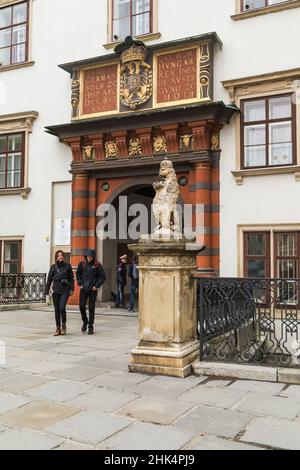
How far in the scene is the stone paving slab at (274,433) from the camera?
151 inches

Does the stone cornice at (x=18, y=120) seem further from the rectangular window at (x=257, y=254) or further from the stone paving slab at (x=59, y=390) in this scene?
the stone paving slab at (x=59, y=390)

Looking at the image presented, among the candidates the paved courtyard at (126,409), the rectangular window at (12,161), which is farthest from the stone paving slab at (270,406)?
the rectangular window at (12,161)

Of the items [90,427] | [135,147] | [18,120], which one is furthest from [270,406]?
[18,120]

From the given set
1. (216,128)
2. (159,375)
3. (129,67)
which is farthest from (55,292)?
(129,67)

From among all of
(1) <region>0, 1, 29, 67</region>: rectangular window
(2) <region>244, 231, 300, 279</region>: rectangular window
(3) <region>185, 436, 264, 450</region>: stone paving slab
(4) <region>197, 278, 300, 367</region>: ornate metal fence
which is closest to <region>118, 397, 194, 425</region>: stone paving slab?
(3) <region>185, 436, 264, 450</region>: stone paving slab

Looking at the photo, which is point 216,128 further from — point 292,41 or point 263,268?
point 263,268

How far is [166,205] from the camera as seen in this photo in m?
6.98

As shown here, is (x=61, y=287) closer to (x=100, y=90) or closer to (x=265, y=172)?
(x=265, y=172)

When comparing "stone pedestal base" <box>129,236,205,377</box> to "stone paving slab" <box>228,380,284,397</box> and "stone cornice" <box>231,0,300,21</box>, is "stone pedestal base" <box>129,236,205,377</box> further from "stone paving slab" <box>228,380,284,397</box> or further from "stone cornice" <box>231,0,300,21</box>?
"stone cornice" <box>231,0,300,21</box>

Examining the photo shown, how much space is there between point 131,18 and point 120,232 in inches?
260

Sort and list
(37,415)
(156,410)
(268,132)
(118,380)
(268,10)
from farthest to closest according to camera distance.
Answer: (268,10)
(268,132)
(118,380)
(156,410)
(37,415)
